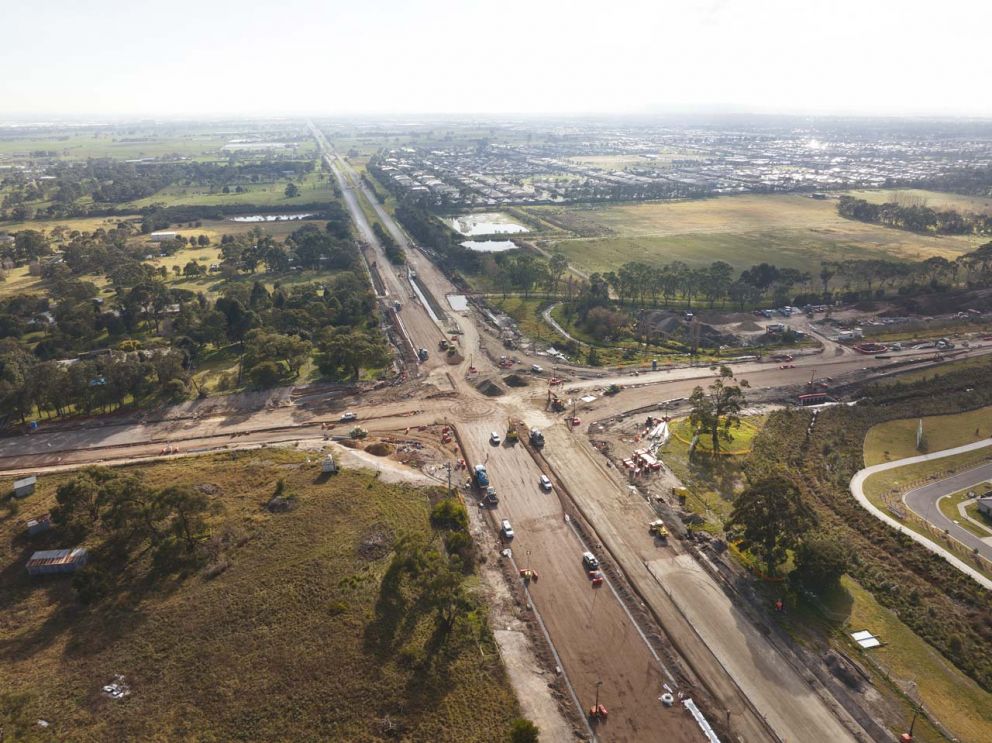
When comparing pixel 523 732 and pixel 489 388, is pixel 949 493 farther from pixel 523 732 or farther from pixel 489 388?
pixel 489 388

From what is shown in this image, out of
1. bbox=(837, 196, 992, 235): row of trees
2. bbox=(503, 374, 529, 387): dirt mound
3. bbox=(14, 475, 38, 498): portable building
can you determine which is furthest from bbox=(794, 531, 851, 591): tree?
bbox=(837, 196, 992, 235): row of trees

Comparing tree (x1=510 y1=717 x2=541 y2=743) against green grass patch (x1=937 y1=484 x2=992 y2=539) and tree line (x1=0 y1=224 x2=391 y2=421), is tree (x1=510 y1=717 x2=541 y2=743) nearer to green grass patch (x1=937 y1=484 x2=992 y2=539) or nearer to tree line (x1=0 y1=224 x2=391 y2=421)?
green grass patch (x1=937 y1=484 x2=992 y2=539)

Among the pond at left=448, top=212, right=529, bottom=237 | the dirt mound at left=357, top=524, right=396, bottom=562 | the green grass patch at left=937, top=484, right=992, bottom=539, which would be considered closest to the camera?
Result: the dirt mound at left=357, top=524, right=396, bottom=562

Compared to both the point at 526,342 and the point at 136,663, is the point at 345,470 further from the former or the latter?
the point at 526,342

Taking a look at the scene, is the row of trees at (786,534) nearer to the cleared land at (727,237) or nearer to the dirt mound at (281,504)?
the dirt mound at (281,504)

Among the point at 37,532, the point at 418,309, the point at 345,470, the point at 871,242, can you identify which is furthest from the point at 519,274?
the point at 871,242

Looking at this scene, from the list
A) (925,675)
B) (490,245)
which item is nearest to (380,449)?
(925,675)

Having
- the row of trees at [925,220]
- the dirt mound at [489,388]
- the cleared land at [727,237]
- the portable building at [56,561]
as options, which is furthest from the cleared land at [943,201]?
the portable building at [56,561]

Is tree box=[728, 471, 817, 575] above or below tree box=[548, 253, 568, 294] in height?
below
